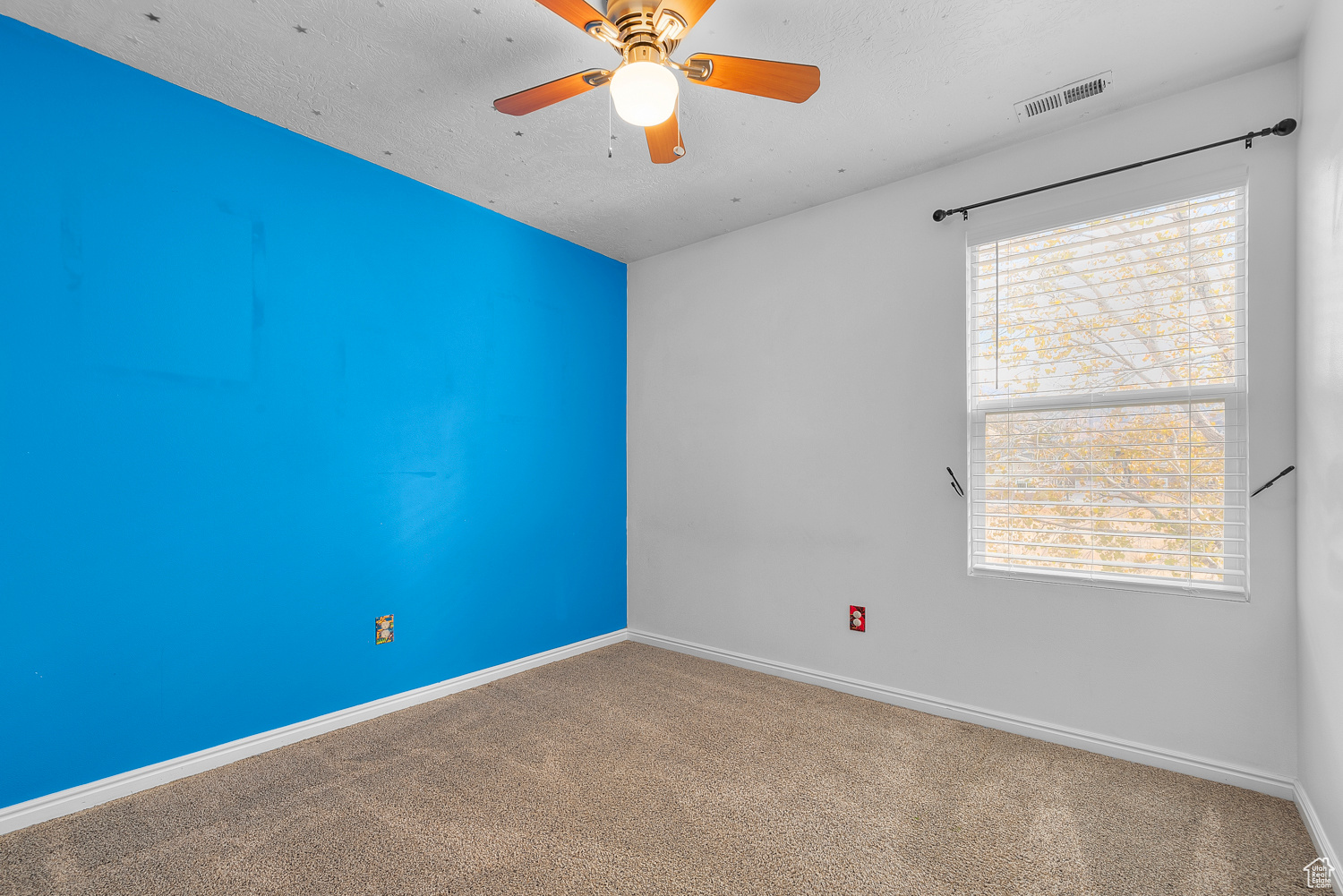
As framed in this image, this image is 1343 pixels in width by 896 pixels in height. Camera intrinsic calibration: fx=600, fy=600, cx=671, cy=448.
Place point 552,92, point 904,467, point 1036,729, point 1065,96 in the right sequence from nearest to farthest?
point 552,92 < point 1065,96 < point 1036,729 < point 904,467

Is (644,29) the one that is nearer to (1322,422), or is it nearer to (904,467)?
(904,467)

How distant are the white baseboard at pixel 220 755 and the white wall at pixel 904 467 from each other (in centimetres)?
125

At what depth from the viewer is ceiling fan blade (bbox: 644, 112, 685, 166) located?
6.06ft

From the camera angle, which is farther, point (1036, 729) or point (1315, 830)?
point (1036, 729)

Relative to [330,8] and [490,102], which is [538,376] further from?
[330,8]

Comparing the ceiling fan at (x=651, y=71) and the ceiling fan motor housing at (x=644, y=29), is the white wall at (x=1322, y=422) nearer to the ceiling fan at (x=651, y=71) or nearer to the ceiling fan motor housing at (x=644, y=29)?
the ceiling fan at (x=651, y=71)

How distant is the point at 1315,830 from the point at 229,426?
3.72 meters

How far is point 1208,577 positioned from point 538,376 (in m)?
3.05

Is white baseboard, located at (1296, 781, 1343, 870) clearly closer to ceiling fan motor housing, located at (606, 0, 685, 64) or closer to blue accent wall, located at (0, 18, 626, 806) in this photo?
ceiling fan motor housing, located at (606, 0, 685, 64)

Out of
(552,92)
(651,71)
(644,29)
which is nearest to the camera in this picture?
(651,71)

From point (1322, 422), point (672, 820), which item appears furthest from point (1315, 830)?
point (672, 820)

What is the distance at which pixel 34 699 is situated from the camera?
72.4 inches

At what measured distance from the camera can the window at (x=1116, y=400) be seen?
2.06 metres

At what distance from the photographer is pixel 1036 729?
7.86 feet
